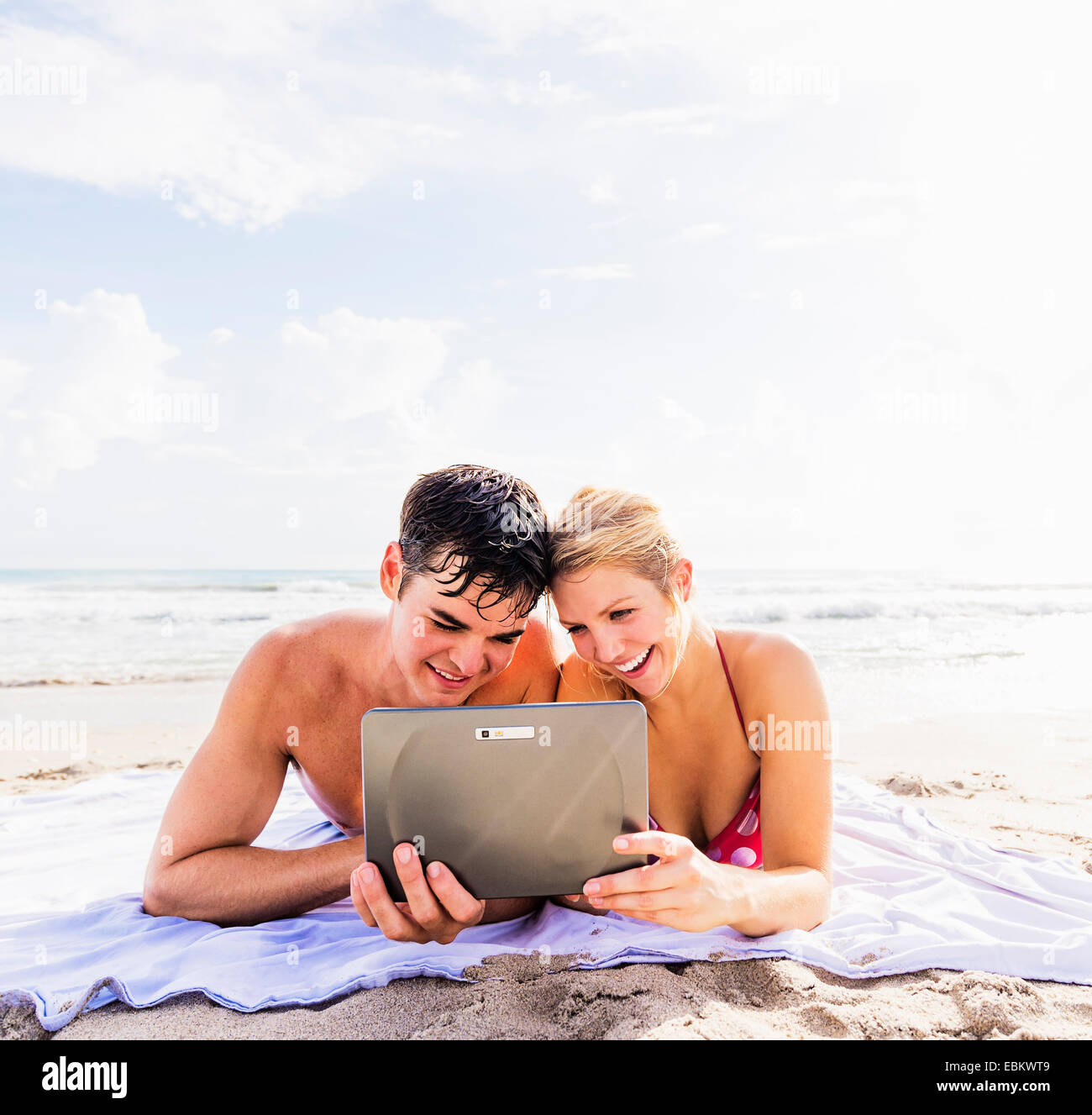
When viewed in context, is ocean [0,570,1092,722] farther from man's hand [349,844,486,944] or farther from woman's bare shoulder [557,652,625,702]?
man's hand [349,844,486,944]

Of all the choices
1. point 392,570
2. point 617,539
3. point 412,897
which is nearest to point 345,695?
point 392,570

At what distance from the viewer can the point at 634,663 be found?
Result: 8.32 feet

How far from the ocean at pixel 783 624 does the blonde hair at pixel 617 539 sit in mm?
5640

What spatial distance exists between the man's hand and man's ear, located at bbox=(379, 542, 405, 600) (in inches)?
36.9

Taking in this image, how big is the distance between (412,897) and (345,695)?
102cm

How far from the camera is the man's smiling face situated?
2.43 meters

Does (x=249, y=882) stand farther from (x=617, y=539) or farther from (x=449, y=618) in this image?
(x=617, y=539)

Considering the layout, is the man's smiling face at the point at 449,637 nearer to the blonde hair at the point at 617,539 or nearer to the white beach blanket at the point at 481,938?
the blonde hair at the point at 617,539

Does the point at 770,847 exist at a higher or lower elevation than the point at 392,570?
lower

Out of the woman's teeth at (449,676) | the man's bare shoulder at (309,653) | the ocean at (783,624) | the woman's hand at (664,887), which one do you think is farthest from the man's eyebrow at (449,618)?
the ocean at (783,624)

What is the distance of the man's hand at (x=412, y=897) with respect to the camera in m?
2.06

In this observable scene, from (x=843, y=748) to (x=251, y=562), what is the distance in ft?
74.2

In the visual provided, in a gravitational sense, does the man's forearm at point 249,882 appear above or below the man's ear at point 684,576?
below
